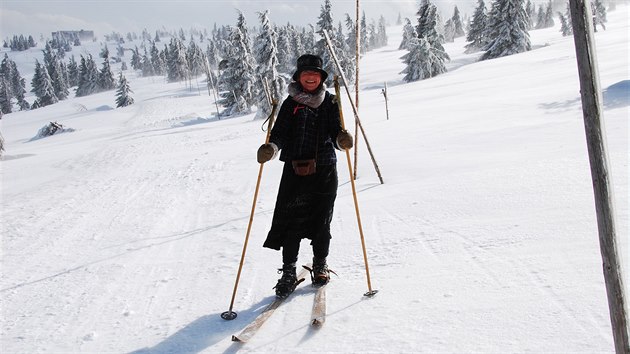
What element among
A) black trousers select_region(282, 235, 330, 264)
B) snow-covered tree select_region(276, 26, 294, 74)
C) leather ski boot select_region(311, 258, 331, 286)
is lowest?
leather ski boot select_region(311, 258, 331, 286)

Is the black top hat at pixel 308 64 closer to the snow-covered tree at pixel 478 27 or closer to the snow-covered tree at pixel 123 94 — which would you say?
the snow-covered tree at pixel 478 27

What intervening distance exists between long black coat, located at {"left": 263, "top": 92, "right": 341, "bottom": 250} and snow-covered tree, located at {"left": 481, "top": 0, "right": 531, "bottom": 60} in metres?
44.3

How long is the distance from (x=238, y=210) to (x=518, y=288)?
5.17 metres

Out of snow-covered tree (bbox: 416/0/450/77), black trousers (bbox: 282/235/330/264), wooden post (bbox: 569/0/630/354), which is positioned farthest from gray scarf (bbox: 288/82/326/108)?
snow-covered tree (bbox: 416/0/450/77)

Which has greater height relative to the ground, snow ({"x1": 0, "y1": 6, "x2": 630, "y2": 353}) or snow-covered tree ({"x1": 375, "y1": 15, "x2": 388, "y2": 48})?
snow-covered tree ({"x1": 375, "y1": 15, "x2": 388, "y2": 48})

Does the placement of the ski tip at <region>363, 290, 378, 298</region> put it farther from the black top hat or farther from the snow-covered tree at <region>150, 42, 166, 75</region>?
the snow-covered tree at <region>150, 42, 166, 75</region>

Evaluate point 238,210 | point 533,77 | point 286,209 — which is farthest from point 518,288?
point 533,77

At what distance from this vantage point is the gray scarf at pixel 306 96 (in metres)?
3.78

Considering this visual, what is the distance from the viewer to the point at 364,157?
10367 millimetres

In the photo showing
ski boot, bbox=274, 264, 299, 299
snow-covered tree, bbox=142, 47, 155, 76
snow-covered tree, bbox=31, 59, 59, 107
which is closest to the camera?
ski boot, bbox=274, 264, 299, 299

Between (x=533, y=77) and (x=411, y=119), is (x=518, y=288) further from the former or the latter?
(x=533, y=77)

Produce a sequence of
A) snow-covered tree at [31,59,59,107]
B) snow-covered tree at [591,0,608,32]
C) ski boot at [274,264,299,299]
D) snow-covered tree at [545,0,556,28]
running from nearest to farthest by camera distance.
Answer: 1. ski boot at [274,264,299,299]
2. snow-covered tree at [591,0,608,32]
3. snow-covered tree at [31,59,59,107]
4. snow-covered tree at [545,0,556,28]

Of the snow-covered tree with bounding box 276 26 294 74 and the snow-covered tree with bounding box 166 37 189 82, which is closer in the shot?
the snow-covered tree with bounding box 276 26 294 74

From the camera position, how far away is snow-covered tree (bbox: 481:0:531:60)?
41.2 m
